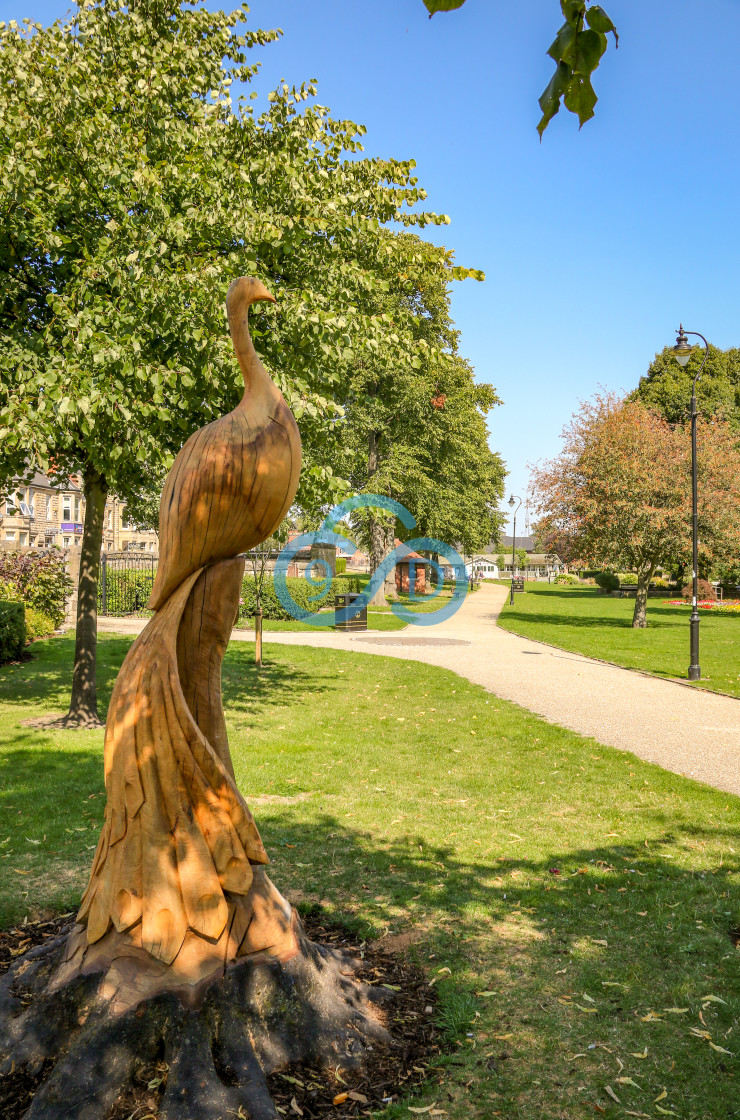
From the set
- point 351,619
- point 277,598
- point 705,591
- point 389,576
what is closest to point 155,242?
point 351,619

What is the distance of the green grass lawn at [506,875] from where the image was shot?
11.6ft

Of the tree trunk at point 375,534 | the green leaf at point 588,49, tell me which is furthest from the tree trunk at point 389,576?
the green leaf at point 588,49

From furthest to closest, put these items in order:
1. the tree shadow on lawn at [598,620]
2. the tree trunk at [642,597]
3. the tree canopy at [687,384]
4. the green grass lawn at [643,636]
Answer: the tree canopy at [687,384]
the tree shadow on lawn at [598,620]
the tree trunk at [642,597]
the green grass lawn at [643,636]

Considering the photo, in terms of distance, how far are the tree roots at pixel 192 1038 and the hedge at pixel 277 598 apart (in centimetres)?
2156

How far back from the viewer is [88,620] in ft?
33.3

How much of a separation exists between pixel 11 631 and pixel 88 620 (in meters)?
6.49

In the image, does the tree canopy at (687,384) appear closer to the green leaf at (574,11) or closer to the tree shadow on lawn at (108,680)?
the tree shadow on lawn at (108,680)

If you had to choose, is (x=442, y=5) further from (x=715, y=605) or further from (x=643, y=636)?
(x=715, y=605)

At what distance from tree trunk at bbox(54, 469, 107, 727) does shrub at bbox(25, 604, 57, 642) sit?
9970 millimetres

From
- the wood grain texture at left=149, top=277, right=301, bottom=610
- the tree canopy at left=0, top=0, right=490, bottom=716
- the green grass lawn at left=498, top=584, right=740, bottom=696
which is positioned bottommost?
the green grass lawn at left=498, top=584, right=740, bottom=696

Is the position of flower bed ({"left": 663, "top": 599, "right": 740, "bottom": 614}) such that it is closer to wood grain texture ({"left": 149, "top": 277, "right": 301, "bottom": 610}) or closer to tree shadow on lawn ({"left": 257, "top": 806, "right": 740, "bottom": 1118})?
tree shadow on lawn ({"left": 257, "top": 806, "right": 740, "bottom": 1118})

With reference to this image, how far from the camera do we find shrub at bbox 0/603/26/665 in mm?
15348

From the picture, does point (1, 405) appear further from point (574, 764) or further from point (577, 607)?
point (577, 607)

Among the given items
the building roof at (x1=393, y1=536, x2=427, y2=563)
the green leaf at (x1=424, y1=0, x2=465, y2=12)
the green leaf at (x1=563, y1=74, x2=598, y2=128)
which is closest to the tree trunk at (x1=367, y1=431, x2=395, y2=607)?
the building roof at (x1=393, y1=536, x2=427, y2=563)
